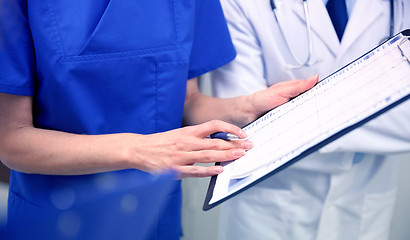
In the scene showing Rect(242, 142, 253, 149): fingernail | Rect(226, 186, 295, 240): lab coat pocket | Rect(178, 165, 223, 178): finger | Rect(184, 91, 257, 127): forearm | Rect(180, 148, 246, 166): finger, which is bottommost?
Rect(226, 186, 295, 240): lab coat pocket

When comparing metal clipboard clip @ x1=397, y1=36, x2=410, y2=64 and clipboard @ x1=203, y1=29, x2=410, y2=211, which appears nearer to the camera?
clipboard @ x1=203, y1=29, x2=410, y2=211

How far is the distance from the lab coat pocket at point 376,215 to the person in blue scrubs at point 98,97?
440 mm

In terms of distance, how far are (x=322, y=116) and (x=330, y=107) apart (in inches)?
1.2

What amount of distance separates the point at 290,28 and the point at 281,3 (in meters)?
0.07

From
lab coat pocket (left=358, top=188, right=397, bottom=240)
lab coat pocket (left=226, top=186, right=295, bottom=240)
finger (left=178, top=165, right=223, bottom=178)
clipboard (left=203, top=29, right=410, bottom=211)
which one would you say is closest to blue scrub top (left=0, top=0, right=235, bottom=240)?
finger (left=178, top=165, right=223, bottom=178)

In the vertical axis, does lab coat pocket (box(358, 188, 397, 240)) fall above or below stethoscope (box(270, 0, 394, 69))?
below

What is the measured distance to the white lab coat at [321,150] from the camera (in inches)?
38.6

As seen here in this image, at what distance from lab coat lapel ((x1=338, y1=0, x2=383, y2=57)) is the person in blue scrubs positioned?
0.18m

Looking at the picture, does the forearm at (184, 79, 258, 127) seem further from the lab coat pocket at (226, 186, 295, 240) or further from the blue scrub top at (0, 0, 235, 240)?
the lab coat pocket at (226, 186, 295, 240)

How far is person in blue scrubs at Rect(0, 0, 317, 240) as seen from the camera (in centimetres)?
73

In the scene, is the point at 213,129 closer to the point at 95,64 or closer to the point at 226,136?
the point at 226,136

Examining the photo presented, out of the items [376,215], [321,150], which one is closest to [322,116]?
[321,150]

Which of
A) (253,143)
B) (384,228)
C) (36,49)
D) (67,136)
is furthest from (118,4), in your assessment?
(384,228)

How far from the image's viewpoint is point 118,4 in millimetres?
812
